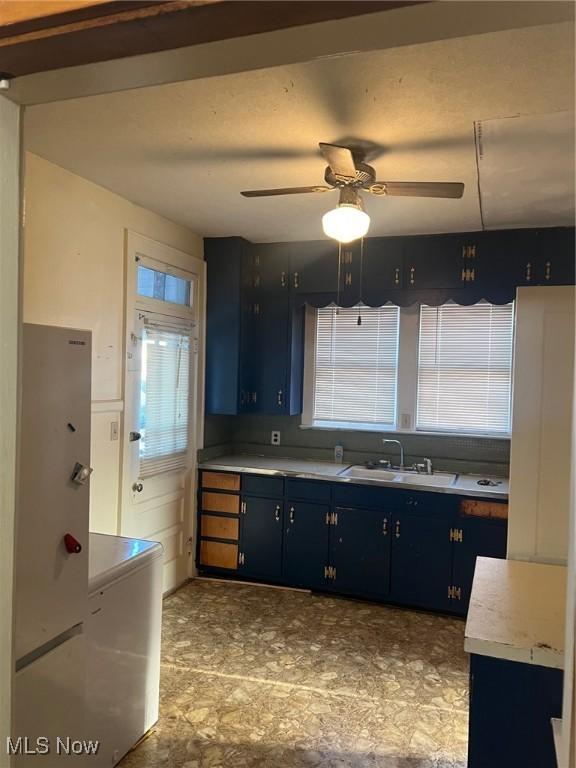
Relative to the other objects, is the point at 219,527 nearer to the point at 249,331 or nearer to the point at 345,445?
the point at 345,445

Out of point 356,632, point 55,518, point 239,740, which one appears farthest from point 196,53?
point 356,632

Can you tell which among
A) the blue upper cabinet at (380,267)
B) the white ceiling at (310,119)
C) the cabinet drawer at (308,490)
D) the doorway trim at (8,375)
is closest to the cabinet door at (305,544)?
the cabinet drawer at (308,490)

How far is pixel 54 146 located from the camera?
258cm

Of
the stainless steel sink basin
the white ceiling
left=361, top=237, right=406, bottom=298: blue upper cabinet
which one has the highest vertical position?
the white ceiling

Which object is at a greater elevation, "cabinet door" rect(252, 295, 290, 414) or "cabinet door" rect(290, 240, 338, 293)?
"cabinet door" rect(290, 240, 338, 293)

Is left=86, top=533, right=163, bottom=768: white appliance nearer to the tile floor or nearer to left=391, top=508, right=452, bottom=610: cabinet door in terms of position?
the tile floor

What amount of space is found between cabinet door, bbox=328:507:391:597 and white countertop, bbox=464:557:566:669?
65.9 inches

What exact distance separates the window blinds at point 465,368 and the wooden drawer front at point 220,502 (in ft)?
5.26

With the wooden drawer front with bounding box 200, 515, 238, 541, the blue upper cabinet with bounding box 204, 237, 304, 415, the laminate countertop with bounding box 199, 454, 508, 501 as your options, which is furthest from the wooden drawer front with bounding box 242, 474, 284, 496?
the blue upper cabinet with bounding box 204, 237, 304, 415

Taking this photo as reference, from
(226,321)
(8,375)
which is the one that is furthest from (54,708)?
(226,321)

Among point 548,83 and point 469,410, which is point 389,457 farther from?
point 548,83

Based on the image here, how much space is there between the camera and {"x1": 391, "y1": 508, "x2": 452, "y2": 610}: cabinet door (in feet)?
12.1

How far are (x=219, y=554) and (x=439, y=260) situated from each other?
9.26 feet

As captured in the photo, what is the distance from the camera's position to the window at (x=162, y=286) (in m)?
3.58
